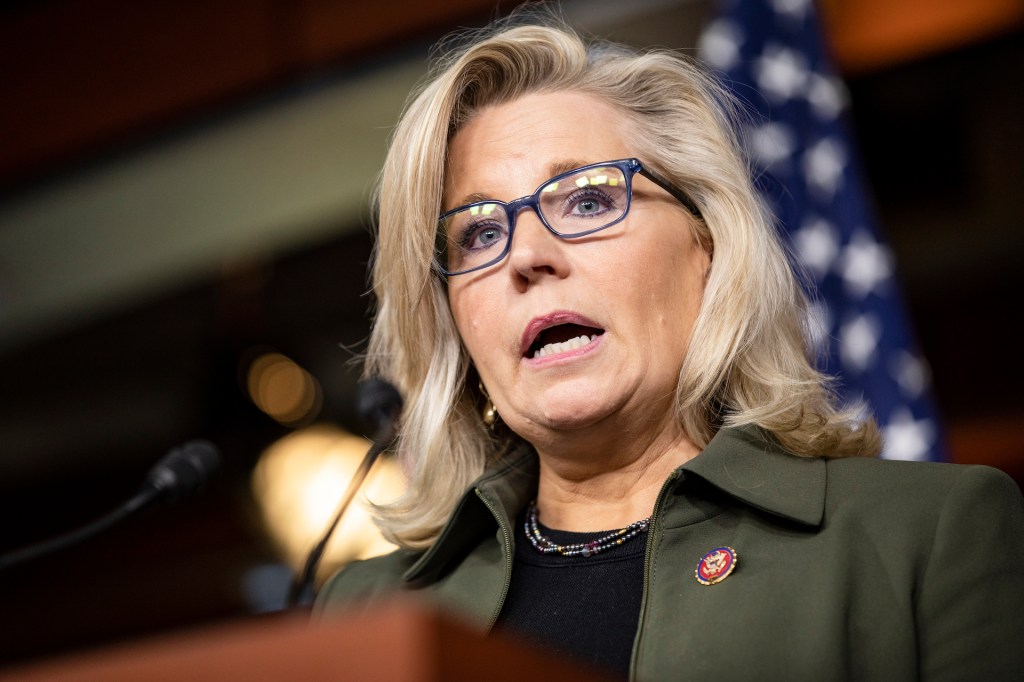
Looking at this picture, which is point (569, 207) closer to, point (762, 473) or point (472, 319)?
point (472, 319)

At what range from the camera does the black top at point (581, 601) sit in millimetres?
1332

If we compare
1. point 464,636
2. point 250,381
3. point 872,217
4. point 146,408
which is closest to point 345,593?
point 464,636

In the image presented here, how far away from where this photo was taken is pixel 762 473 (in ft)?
4.61

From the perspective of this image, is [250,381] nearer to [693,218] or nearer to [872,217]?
[872,217]

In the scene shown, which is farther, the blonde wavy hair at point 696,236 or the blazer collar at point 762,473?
the blonde wavy hair at point 696,236

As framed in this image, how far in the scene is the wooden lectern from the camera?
665 millimetres

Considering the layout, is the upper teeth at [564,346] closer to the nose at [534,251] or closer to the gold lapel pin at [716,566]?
the nose at [534,251]

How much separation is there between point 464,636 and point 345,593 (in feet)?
3.44

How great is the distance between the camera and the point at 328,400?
23.9 ft

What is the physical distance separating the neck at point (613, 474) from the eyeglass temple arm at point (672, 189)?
1.15 feet

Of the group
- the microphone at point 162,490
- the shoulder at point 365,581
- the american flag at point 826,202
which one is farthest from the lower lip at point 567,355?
the american flag at point 826,202

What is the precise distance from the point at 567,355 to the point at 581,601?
0.33m

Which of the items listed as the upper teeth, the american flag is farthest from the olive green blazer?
the american flag

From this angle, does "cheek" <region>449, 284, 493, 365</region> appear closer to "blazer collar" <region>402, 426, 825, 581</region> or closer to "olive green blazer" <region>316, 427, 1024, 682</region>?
"blazer collar" <region>402, 426, 825, 581</region>
